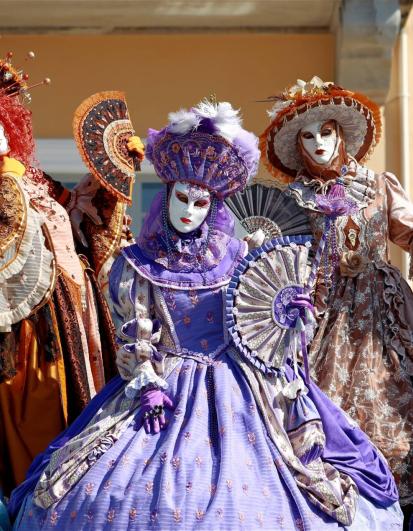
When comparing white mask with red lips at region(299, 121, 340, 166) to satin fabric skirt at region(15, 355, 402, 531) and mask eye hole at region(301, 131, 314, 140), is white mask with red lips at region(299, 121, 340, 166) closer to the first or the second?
mask eye hole at region(301, 131, 314, 140)

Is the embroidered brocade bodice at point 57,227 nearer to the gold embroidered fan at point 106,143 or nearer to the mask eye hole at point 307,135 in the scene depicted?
the gold embroidered fan at point 106,143

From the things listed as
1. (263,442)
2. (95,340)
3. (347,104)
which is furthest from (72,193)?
(263,442)

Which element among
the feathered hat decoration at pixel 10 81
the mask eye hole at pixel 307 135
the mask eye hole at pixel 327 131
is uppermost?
the feathered hat decoration at pixel 10 81

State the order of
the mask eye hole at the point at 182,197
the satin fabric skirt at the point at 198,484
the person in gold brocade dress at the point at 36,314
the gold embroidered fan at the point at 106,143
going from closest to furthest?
the satin fabric skirt at the point at 198,484 → the mask eye hole at the point at 182,197 → the person in gold brocade dress at the point at 36,314 → the gold embroidered fan at the point at 106,143

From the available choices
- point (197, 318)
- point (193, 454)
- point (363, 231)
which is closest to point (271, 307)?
point (197, 318)

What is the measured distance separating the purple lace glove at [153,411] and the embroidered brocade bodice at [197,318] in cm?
28

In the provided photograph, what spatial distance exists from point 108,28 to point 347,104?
8.54 feet

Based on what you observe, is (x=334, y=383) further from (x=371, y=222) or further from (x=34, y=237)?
(x=34, y=237)

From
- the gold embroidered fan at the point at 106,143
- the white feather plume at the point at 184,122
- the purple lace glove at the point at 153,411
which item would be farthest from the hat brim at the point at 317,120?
the purple lace glove at the point at 153,411

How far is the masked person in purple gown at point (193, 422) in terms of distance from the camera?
4.47 m

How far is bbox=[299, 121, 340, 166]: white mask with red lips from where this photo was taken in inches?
→ 233

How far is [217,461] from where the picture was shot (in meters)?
4.60

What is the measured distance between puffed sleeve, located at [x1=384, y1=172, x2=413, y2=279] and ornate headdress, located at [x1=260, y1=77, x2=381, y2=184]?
0.27 m

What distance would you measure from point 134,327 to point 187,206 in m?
0.51
